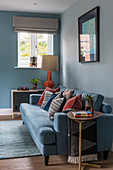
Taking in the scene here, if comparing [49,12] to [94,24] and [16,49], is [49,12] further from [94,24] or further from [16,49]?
[94,24]

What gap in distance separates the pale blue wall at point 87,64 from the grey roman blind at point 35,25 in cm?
26

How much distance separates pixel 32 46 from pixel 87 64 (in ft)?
6.99

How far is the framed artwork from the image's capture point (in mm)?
3929

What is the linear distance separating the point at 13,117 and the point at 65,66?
5.63 ft

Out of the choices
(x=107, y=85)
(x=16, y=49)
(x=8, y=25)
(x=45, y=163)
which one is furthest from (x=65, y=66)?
(x=45, y=163)

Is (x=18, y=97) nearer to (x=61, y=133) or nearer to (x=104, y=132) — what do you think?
(x=61, y=133)

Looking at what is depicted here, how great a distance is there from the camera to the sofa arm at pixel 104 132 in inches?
122

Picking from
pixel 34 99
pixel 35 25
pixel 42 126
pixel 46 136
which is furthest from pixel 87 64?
pixel 35 25

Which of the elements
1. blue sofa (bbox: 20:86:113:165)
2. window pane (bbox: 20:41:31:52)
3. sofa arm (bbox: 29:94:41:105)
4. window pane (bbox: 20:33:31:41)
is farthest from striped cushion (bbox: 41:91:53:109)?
window pane (bbox: 20:33:31:41)

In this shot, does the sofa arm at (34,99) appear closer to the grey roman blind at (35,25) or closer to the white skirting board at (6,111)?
the white skirting board at (6,111)

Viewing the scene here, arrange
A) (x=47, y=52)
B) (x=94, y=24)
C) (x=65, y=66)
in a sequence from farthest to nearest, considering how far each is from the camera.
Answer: (x=47, y=52) → (x=65, y=66) → (x=94, y=24)

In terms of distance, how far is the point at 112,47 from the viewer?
3.50 m

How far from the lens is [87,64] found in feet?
14.5

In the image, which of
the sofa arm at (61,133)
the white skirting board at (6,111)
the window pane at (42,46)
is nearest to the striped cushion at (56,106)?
the sofa arm at (61,133)
